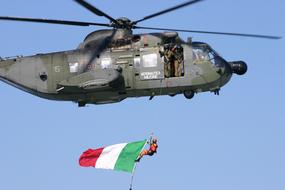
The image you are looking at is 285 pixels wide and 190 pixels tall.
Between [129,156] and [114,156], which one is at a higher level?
[129,156]

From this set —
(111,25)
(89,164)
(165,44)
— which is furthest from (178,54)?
(89,164)

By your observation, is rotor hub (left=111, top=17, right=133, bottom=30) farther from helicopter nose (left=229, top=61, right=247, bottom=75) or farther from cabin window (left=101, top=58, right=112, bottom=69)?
helicopter nose (left=229, top=61, right=247, bottom=75)

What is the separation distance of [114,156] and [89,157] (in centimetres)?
122

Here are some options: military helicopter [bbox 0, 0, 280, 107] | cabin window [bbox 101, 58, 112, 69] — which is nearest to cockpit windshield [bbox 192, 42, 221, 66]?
military helicopter [bbox 0, 0, 280, 107]

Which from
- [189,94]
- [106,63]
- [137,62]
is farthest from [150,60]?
[189,94]

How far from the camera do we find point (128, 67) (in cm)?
3634

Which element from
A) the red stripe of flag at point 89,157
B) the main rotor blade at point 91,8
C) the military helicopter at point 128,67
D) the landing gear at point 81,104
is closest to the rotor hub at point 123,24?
the military helicopter at point 128,67

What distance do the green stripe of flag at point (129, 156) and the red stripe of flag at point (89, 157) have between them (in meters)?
1.27

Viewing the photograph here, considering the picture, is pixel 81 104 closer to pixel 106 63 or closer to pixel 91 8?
pixel 106 63

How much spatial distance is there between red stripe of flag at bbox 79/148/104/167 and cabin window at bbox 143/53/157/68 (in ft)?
16.9

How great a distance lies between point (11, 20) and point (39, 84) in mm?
4153

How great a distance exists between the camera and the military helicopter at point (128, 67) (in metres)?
35.9

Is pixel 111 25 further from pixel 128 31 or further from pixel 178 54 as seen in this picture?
pixel 178 54

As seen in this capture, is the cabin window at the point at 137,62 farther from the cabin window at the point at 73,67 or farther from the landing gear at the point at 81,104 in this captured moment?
the landing gear at the point at 81,104
